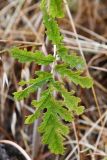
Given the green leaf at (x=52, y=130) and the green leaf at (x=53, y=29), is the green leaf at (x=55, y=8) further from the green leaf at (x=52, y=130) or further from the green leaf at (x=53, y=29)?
the green leaf at (x=52, y=130)

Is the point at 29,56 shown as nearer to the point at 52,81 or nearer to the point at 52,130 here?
the point at 52,81

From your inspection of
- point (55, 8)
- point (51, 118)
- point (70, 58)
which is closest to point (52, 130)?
point (51, 118)

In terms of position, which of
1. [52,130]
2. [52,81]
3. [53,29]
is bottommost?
[52,130]

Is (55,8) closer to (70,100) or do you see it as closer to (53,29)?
(53,29)

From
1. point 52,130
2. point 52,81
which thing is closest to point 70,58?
point 52,81

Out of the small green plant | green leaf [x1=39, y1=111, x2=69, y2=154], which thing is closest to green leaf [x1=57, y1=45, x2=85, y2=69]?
the small green plant

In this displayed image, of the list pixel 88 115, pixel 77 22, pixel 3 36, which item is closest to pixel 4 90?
pixel 3 36

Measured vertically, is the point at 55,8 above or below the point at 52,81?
above

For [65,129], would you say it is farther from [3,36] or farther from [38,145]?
[3,36]

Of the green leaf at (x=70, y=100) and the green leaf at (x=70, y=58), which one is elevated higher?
the green leaf at (x=70, y=58)

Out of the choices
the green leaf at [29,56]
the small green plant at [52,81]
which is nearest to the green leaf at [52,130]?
the small green plant at [52,81]

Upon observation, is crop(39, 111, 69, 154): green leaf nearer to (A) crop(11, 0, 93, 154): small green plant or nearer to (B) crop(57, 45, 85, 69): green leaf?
(A) crop(11, 0, 93, 154): small green plant

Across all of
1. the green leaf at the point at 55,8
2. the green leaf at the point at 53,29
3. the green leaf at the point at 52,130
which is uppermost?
the green leaf at the point at 55,8
